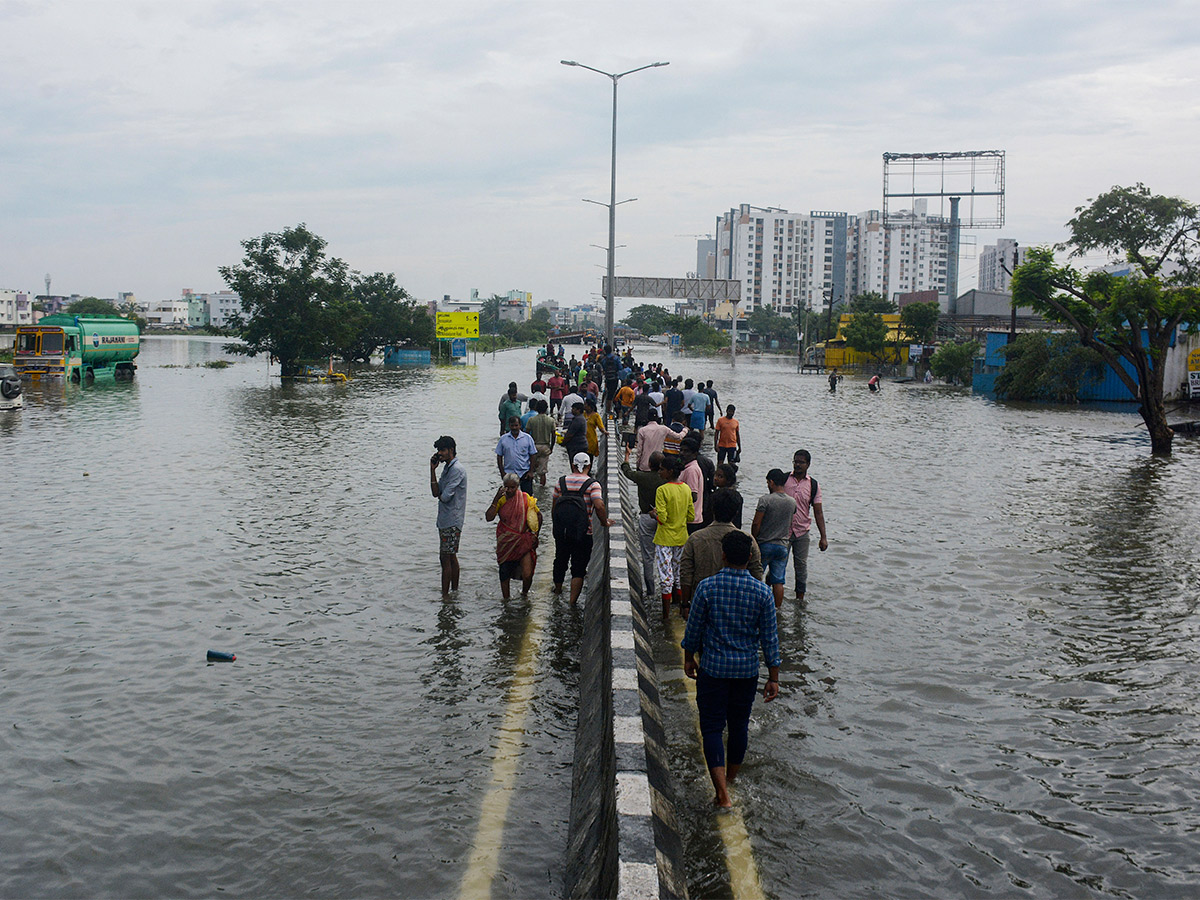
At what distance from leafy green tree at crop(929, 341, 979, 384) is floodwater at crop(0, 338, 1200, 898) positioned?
155ft

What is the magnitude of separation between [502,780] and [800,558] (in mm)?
4730

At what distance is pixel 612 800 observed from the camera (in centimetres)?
473

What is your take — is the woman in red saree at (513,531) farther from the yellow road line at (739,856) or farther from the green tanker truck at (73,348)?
the green tanker truck at (73,348)

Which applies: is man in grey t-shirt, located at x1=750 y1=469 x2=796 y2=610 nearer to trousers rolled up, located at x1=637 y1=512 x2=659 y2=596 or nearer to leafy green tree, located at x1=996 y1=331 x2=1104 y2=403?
trousers rolled up, located at x1=637 y1=512 x2=659 y2=596

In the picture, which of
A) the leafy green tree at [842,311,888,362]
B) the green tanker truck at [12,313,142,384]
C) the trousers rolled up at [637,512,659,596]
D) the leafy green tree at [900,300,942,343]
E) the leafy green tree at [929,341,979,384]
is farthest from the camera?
the leafy green tree at [842,311,888,362]

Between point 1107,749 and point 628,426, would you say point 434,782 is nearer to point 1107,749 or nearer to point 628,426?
point 1107,749

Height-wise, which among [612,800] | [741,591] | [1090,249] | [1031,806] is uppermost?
[1090,249]

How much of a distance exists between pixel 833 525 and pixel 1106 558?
3561 mm

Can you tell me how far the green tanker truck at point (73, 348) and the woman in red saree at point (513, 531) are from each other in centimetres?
4141

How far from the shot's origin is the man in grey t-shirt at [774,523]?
29.2 ft

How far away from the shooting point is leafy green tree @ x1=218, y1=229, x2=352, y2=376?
51.4m

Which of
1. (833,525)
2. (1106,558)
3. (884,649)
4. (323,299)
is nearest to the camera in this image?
(884,649)

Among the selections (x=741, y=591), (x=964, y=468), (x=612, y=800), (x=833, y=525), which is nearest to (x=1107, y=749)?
(x=741, y=591)

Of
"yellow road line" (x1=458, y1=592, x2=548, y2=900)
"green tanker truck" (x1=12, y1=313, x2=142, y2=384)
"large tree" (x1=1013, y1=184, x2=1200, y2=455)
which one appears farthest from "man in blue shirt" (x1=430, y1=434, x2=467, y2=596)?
"green tanker truck" (x1=12, y1=313, x2=142, y2=384)
